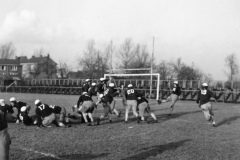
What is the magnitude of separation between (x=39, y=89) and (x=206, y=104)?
1479 inches

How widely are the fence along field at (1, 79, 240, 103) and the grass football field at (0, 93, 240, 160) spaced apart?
1708cm

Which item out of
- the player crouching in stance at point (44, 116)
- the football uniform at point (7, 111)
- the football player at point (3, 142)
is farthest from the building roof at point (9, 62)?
the football player at point (3, 142)

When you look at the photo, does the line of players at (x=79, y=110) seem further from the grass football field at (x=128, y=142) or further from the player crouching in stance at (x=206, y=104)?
the player crouching in stance at (x=206, y=104)

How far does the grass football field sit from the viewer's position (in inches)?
291

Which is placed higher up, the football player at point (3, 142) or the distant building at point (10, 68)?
the distant building at point (10, 68)

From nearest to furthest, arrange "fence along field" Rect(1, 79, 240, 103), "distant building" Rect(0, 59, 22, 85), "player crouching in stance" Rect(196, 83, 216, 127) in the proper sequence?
"player crouching in stance" Rect(196, 83, 216, 127) → "fence along field" Rect(1, 79, 240, 103) → "distant building" Rect(0, 59, 22, 85)

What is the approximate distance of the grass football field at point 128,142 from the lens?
291 inches

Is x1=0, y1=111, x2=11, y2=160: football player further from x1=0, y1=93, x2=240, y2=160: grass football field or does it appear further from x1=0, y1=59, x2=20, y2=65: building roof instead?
x1=0, y1=59, x2=20, y2=65: building roof

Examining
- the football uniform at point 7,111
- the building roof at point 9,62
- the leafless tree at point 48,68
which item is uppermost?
the building roof at point 9,62

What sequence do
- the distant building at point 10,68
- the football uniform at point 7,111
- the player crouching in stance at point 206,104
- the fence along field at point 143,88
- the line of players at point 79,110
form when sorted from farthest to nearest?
the distant building at point 10,68
the fence along field at point 143,88
the football uniform at point 7,111
the player crouching in stance at point 206,104
the line of players at point 79,110

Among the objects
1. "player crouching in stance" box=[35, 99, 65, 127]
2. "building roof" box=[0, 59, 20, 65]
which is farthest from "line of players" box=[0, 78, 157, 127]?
"building roof" box=[0, 59, 20, 65]

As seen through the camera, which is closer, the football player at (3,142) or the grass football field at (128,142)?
the football player at (3,142)

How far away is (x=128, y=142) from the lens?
8977mm

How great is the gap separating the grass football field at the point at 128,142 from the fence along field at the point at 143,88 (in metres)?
17.1
